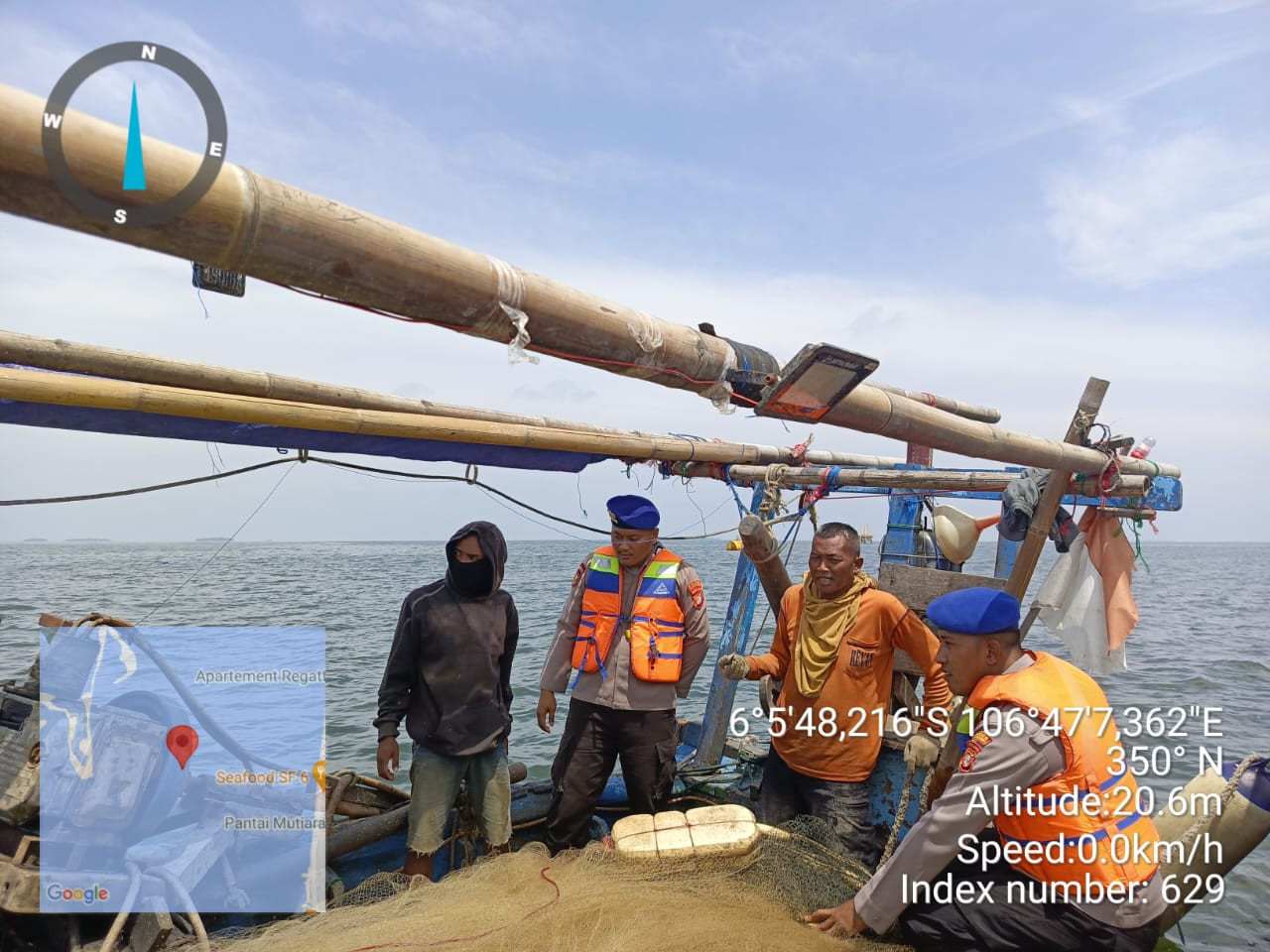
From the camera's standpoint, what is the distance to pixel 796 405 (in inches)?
116

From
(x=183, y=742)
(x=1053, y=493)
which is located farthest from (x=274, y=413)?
(x=1053, y=493)

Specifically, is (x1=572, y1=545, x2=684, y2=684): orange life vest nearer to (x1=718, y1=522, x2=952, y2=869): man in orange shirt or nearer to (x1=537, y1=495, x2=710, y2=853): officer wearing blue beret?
(x1=537, y1=495, x2=710, y2=853): officer wearing blue beret

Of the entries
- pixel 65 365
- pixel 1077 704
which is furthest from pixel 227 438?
pixel 1077 704

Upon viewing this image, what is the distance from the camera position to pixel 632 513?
4336mm

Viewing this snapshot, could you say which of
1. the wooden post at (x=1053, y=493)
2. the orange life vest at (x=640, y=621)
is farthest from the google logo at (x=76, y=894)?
the wooden post at (x=1053, y=493)

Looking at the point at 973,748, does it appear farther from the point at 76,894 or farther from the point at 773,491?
the point at 76,894

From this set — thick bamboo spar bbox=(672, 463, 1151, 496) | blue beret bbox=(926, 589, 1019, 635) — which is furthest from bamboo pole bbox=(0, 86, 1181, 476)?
thick bamboo spar bbox=(672, 463, 1151, 496)

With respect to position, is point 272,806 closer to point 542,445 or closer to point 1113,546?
point 542,445

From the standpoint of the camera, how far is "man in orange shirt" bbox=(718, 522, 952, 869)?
3945 mm

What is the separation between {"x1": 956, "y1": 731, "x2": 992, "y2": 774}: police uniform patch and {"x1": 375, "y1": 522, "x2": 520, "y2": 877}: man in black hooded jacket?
2321 mm

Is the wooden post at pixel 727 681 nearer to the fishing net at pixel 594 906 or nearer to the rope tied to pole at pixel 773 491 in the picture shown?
the rope tied to pole at pixel 773 491

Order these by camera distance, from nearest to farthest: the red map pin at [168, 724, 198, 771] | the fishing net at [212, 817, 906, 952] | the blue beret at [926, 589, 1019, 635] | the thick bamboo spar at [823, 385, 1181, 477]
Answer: the fishing net at [212, 817, 906, 952] → the blue beret at [926, 589, 1019, 635] → the thick bamboo spar at [823, 385, 1181, 477] → the red map pin at [168, 724, 198, 771]

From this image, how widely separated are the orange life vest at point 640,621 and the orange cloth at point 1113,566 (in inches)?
100.0

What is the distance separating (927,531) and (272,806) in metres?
4.84
